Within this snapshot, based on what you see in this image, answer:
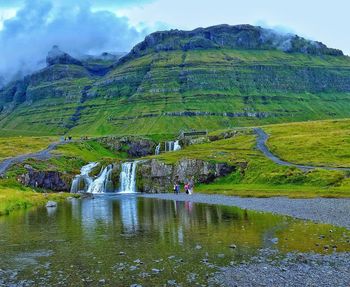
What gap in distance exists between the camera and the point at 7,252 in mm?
42250

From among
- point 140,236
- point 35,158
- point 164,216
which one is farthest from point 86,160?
point 140,236

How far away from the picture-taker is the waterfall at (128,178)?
14600 cm

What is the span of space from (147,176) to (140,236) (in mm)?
94230

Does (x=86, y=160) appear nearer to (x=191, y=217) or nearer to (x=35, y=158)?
(x=35, y=158)

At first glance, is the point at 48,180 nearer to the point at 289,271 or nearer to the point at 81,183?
the point at 81,183

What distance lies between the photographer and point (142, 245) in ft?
145

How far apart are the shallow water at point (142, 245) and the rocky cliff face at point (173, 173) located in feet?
220

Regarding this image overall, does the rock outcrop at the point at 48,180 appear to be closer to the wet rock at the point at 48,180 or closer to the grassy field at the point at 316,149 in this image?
the wet rock at the point at 48,180

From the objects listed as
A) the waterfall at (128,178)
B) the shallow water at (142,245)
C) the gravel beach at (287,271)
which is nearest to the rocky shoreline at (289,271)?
the gravel beach at (287,271)

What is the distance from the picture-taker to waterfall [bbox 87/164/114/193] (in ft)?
487

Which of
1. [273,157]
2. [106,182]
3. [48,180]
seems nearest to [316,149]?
[273,157]

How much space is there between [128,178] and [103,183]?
364 inches

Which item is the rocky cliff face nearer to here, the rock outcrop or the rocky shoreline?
the rock outcrop

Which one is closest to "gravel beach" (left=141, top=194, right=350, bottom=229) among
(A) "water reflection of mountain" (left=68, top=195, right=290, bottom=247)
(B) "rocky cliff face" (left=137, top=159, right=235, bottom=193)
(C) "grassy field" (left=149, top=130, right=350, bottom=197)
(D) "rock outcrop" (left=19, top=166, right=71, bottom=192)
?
(A) "water reflection of mountain" (left=68, top=195, right=290, bottom=247)
